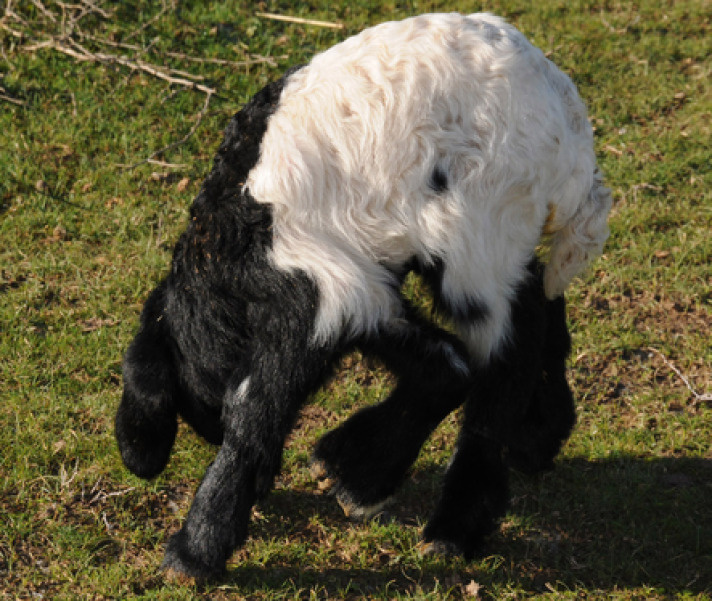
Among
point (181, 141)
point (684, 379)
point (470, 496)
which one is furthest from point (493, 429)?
point (181, 141)

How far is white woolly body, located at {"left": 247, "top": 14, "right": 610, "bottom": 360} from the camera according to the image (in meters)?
3.46

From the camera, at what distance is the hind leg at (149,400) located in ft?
12.3

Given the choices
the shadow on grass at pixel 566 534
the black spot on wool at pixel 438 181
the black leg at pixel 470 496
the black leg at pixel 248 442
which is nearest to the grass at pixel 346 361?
the shadow on grass at pixel 566 534

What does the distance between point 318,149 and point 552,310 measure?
4.76 feet

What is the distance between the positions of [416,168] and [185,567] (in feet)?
5.82

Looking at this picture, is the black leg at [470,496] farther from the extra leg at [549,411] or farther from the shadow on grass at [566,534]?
the extra leg at [549,411]

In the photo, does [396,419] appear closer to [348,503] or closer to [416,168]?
[348,503]

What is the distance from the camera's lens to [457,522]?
4.07 m

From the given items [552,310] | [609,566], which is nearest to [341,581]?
[609,566]

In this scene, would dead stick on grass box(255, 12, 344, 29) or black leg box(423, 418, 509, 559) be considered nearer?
black leg box(423, 418, 509, 559)

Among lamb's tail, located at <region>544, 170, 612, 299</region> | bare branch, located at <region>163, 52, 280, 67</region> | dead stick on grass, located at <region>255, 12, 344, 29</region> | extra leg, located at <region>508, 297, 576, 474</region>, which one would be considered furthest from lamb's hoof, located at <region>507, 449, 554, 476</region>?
dead stick on grass, located at <region>255, 12, 344, 29</region>

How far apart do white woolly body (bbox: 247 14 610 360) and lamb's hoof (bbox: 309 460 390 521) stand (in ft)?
2.89

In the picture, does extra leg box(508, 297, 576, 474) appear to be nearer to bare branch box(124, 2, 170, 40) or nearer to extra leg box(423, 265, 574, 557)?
extra leg box(423, 265, 574, 557)

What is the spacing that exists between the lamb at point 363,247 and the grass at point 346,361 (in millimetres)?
375
